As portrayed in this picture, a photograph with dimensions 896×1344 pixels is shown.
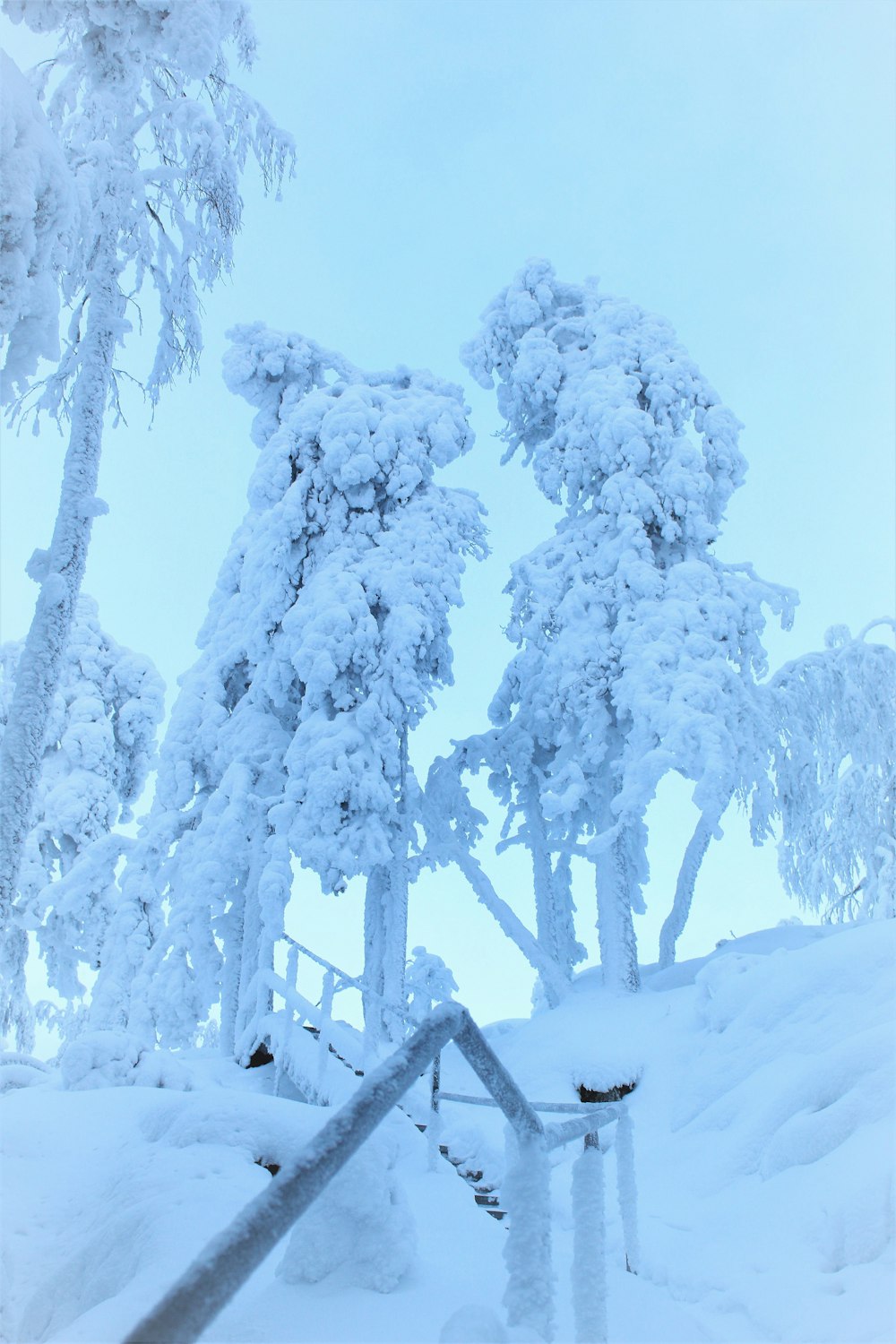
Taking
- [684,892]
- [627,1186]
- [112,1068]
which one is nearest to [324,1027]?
[112,1068]

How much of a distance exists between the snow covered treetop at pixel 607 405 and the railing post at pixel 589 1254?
489 inches

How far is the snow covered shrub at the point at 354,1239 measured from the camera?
3816 mm

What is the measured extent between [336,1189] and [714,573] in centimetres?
1157

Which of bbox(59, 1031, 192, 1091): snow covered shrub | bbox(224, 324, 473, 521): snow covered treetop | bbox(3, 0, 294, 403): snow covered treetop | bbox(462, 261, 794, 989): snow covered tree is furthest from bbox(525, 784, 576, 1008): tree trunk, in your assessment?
bbox(3, 0, 294, 403): snow covered treetop

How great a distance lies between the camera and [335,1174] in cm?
180

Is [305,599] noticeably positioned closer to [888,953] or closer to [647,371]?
[647,371]

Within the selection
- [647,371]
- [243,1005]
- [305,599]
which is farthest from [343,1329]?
[647,371]

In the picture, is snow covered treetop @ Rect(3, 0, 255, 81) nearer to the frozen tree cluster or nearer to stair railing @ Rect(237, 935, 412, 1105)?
the frozen tree cluster

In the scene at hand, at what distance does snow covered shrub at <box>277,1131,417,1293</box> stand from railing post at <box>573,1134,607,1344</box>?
123 cm

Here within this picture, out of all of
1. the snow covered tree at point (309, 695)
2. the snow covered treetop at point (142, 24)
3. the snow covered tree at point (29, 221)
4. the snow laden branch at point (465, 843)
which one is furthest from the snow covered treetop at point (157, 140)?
the snow laden branch at point (465, 843)

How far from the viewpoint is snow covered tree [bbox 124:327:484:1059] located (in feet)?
43.4

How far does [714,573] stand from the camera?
546 inches

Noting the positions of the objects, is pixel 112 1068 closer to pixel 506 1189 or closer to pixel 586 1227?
pixel 586 1227

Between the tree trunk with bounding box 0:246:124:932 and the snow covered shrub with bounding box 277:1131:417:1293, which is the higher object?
the tree trunk with bounding box 0:246:124:932
